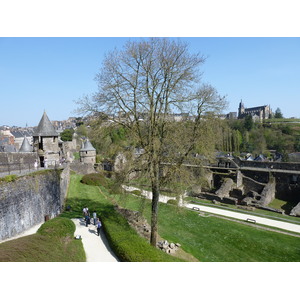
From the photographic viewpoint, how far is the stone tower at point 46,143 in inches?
771

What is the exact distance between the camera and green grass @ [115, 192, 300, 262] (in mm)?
13883

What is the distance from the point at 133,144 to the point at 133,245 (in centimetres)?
515

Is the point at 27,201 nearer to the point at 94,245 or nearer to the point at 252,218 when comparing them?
the point at 94,245

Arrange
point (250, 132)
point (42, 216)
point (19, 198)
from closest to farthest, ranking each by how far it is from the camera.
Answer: point (19, 198)
point (42, 216)
point (250, 132)

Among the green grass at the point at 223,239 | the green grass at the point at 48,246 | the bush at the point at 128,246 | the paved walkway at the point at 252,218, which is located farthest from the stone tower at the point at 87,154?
the green grass at the point at 48,246

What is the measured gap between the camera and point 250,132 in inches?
2928

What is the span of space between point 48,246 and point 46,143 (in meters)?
11.7

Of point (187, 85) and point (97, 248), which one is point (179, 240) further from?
point (187, 85)

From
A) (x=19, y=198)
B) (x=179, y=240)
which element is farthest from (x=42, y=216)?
(x=179, y=240)

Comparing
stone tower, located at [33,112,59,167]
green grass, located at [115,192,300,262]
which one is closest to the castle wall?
stone tower, located at [33,112,59,167]

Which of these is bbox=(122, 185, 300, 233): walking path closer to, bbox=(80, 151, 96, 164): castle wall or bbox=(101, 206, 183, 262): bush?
bbox=(101, 206, 183, 262): bush

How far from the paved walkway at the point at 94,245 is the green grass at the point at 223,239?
247cm

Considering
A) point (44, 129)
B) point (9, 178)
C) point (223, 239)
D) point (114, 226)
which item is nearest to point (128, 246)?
point (114, 226)

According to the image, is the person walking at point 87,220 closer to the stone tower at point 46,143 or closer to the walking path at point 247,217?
the walking path at point 247,217
